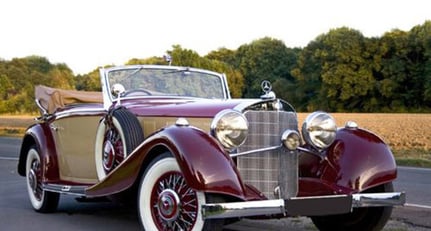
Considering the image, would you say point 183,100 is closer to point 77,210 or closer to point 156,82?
point 156,82

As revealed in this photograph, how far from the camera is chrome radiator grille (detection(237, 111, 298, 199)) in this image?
5.09 metres

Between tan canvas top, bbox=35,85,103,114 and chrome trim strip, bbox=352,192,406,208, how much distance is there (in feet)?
14.3

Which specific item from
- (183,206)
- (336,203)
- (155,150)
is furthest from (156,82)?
(336,203)

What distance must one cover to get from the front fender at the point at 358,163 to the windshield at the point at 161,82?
2212mm

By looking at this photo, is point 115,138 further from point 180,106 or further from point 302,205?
point 302,205

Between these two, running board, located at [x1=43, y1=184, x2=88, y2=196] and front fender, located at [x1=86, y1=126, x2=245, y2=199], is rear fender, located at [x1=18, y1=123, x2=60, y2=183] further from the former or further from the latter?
front fender, located at [x1=86, y1=126, x2=245, y2=199]

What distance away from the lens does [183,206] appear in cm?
482

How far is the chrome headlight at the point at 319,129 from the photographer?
5.30 m

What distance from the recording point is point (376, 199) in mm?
4922

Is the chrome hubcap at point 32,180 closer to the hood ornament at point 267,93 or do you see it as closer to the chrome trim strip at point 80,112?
the chrome trim strip at point 80,112

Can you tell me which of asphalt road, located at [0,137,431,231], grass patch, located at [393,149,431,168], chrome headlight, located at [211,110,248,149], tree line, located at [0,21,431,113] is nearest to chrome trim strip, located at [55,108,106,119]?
asphalt road, located at [0,137,431,231]

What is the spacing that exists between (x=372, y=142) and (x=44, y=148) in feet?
13.5

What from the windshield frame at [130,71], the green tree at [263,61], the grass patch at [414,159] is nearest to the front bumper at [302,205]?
the windshield frame at [130,71]

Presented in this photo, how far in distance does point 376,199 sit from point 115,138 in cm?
266
